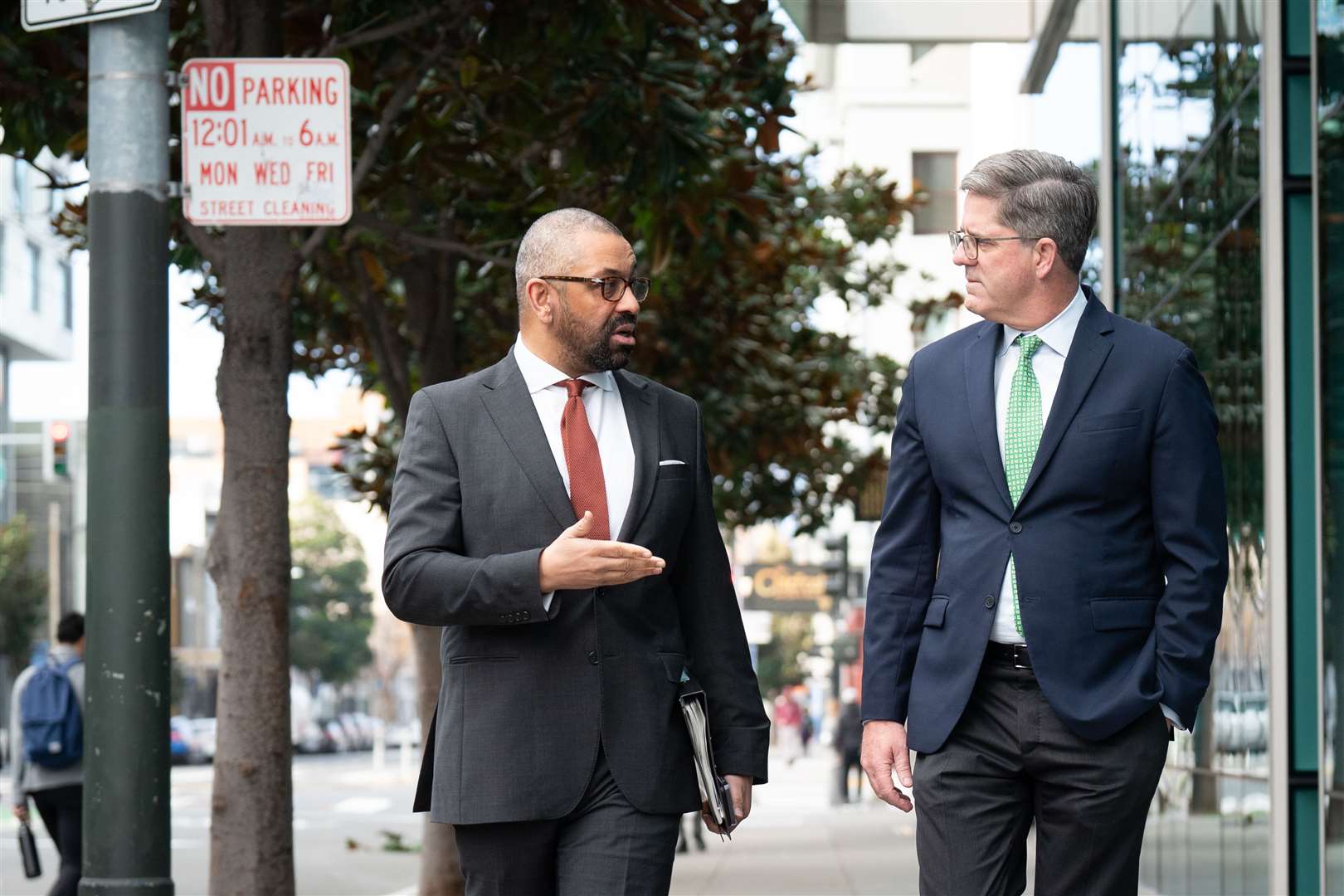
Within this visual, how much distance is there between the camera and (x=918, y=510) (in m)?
4.28

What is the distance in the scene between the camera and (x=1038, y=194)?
13.7ft

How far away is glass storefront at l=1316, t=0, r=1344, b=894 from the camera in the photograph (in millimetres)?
8703

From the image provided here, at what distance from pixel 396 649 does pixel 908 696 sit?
123m

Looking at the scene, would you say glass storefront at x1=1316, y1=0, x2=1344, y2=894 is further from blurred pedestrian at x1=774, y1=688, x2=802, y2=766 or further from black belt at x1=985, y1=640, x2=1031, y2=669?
blurred pedestrian at x1=774, y1=688, x2=802, y2=766

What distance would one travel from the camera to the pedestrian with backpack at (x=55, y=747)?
10727 mm

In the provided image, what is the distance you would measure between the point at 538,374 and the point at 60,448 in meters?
26.0

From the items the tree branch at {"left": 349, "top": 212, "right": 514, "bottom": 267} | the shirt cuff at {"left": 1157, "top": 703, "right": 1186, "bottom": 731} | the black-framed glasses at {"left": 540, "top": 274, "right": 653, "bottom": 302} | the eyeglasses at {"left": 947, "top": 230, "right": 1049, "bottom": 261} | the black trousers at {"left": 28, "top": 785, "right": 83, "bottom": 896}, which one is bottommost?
the black trousers at {"left": 28, "top": 785, "right": 83, "bottom": 896}

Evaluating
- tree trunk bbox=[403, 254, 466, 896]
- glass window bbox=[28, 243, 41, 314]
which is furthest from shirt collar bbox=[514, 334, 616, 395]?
glass window bbox=[28, 243, 41, 314]

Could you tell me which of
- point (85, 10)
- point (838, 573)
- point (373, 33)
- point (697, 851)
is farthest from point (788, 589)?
point (85, 10)

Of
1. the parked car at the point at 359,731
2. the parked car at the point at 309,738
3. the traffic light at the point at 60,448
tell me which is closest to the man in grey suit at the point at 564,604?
the traffic light at the point at 60,448

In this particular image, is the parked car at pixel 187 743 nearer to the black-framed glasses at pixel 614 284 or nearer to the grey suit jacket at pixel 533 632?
the grey suit jacket at pixel 533 632

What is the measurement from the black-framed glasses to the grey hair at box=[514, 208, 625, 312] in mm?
28

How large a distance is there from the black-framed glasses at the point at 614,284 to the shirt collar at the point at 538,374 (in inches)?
7.5

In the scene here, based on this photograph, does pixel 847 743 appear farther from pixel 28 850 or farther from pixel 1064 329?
pixel 1064 329
